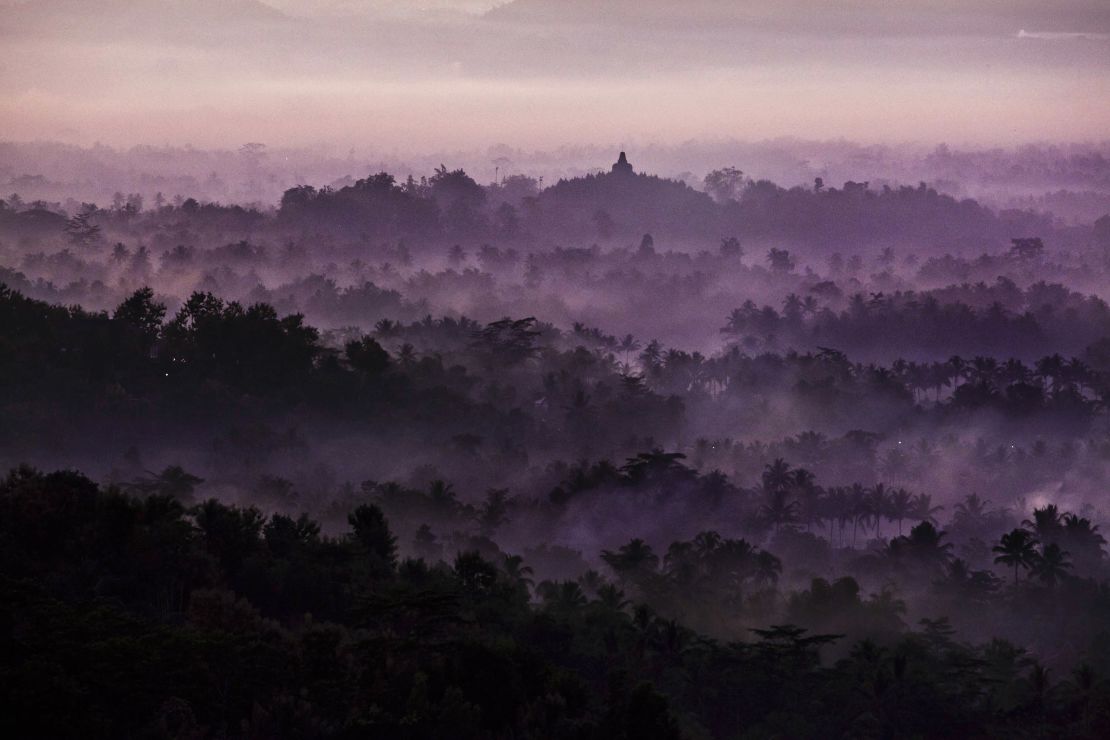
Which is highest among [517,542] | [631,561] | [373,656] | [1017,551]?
[373,656]

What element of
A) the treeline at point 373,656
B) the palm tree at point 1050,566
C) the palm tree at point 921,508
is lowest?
the palm tree at point 921,508

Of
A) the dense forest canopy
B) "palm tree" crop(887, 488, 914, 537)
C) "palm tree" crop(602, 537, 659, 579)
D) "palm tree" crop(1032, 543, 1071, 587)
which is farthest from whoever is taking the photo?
"palm tree" crop(887, 488, 914, 537)

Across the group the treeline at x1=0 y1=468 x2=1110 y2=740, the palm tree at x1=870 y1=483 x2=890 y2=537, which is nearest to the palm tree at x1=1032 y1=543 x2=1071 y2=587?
the treeline at x1=0 y1=468 x2=1110 y2=740

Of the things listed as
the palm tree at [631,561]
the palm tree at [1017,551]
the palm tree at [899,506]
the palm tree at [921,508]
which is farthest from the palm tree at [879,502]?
the palm tree at [631,561]

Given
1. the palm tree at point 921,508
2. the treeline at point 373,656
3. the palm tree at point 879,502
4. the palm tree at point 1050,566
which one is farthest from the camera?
the palm tree at point 921,508

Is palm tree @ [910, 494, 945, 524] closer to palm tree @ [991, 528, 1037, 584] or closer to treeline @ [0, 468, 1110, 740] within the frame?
palm tree @ [991, 528, 1037, 584]

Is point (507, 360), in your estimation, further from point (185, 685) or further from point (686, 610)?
point (185, 685)

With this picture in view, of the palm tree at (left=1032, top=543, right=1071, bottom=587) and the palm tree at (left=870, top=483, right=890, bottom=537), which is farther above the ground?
the palm tree at (left=1032, top=543, right=1071, bottom=587)

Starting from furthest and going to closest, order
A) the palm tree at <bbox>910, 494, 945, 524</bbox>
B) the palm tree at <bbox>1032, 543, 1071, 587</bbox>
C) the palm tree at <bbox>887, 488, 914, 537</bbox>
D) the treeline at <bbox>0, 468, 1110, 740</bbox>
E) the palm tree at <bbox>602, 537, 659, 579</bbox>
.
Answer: the palm tree at <bbox>910, 494, 945, 524</bbox>, the palm tree at <bbox>887, 488, 914, 537</bbox>, the palm tree at <bbox>1032, 543, 1071, 587</bbox>, the palm tree at <bbox>602, 537, 659, 579</bbox>, the treeline at <bbox>0, 468, 1110, 740</bbox>

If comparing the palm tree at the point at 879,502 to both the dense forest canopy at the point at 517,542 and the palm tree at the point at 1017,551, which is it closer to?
the dense forest canopy at the point at 517,542

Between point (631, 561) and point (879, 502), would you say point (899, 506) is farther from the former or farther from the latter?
point (631, 561)

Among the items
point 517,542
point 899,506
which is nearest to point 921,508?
point 899,506

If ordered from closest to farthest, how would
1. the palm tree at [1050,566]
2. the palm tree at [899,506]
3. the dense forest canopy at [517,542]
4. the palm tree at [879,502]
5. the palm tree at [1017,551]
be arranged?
the dense forest canopy at [517,542], the palm tree at [1050,566], the palm tree at [1017,551], the palm tree at [879,502], the palm tree at [899,506]

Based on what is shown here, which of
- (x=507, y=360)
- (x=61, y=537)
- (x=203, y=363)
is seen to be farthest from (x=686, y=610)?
(x=507, y=360)
